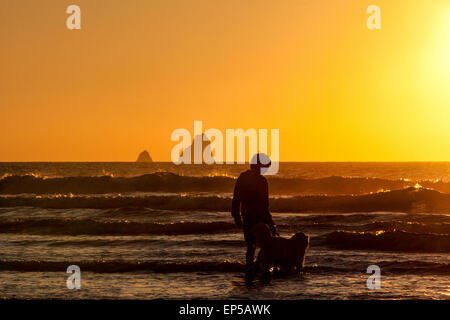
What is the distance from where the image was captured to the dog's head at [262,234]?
10.5 meters

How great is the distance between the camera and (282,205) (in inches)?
1229

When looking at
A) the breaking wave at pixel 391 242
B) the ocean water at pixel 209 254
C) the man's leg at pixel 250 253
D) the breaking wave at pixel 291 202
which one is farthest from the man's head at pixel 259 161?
the breaking wave at pixel 291 202

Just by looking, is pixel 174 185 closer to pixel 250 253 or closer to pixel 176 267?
pixel 176 267

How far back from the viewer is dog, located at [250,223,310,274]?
10578 millimetres

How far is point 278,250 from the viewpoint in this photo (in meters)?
10.7

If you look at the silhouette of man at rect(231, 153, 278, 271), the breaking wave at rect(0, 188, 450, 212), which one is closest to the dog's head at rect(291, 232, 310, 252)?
the silhouette of man at rect(231, 153, 278, 271)

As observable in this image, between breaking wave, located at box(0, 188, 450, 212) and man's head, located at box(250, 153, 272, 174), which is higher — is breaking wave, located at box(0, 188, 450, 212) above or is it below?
below

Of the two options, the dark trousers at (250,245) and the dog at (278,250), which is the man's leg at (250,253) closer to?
the dark trousers at (250,245)

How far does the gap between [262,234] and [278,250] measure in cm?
45

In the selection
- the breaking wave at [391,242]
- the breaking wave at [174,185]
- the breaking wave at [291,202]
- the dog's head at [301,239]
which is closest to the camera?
the dog's head at [301,239]

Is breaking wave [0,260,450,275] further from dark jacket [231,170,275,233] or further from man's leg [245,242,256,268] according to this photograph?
dark jacket [231,170,275,233]

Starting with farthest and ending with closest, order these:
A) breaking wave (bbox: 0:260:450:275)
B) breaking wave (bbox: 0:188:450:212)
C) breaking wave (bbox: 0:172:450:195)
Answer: breaking wave (bbox: 0:172:450:195), breaking wave (bbox: 0:188:450:212), breaking wave (bbox: 0:260:450:275)
